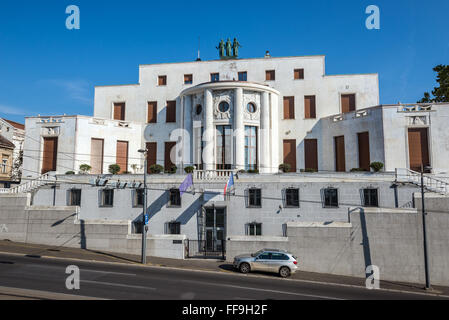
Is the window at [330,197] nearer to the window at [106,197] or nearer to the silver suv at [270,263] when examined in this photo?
the silver suv at [270,263]

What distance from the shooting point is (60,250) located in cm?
2769

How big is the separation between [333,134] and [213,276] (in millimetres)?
23201

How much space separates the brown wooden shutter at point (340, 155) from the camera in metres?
36.7

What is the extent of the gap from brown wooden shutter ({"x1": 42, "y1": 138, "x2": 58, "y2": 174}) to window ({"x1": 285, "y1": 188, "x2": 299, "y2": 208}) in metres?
25.6

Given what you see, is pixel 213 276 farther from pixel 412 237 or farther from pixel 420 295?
pixel 412 237

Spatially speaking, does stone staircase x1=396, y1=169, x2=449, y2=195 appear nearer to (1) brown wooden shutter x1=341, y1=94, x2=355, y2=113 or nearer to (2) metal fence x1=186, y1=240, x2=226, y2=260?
(1) brown wooden shutter x1=341, y1=94, x2=355, y2=113

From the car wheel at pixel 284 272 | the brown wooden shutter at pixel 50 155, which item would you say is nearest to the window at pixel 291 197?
the car wheel at pixel 284 272

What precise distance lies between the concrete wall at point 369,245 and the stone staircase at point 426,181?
249cm

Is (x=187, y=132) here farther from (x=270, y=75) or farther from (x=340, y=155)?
(x=340, y=155)

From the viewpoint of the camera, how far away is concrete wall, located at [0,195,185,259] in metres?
28.1

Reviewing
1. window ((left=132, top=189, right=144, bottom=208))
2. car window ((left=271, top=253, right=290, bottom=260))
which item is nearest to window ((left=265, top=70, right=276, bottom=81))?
window ((left=132, top=189, right=144, bottom=208))

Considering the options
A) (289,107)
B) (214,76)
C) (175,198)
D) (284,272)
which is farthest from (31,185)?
(289,107)

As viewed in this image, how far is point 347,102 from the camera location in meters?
40.2

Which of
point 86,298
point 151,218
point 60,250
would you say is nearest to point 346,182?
point 151,218
